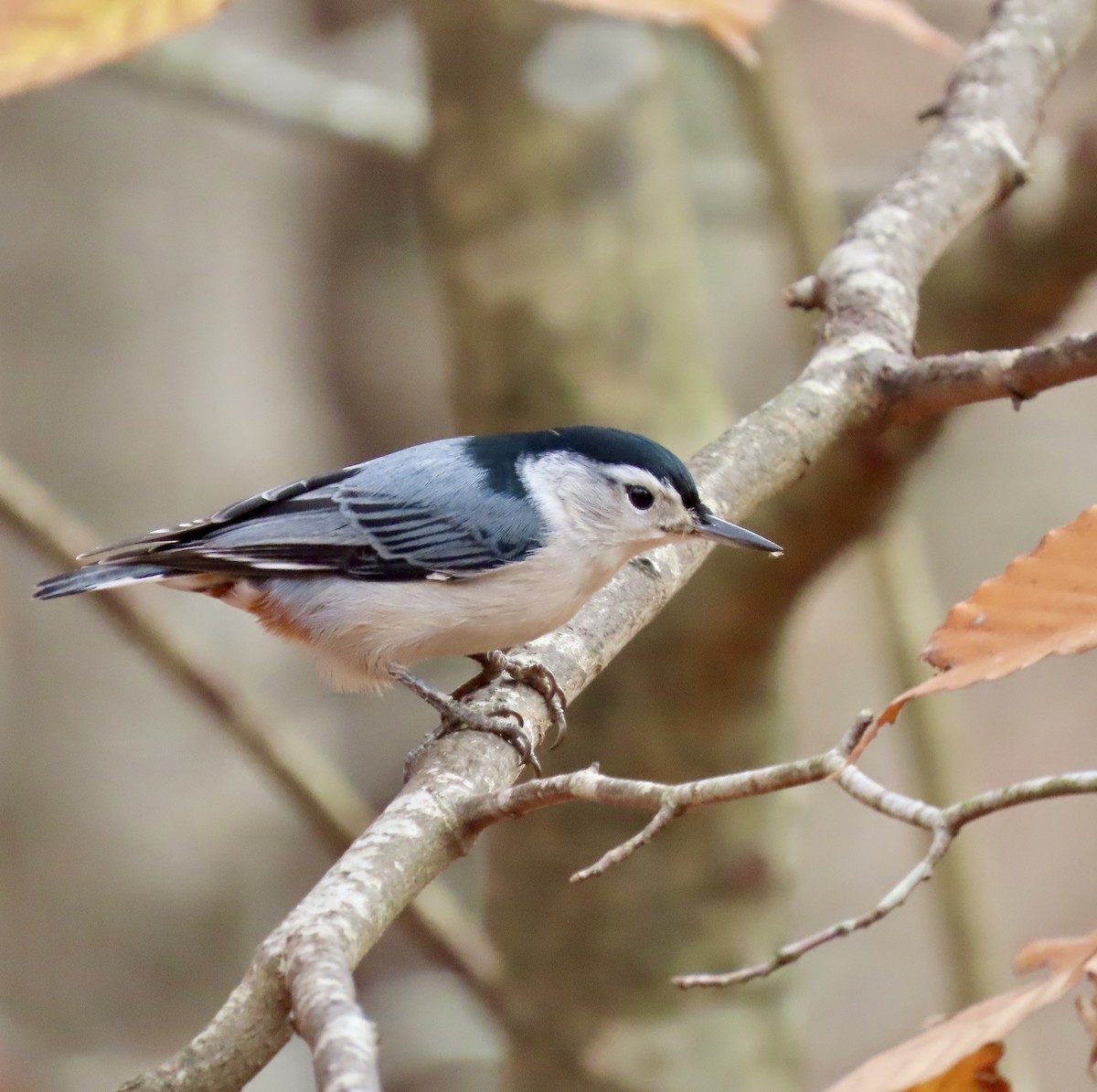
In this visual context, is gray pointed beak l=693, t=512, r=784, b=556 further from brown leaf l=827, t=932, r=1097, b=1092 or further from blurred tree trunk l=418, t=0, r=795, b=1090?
brown leaf l=827, t=932, r=1097, b=1092

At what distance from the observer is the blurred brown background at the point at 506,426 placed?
2334mm

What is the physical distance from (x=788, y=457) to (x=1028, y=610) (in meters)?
0.71

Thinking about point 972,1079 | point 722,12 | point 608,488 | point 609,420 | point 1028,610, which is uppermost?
point 722,12

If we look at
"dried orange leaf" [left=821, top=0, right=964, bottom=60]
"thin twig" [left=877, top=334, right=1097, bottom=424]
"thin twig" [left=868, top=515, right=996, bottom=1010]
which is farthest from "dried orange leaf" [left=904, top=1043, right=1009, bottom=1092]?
"thin twig" [left=868, top=515, right=996, bottom=1010]

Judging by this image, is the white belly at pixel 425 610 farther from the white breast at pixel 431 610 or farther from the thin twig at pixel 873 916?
the thin twig at pixel 873 916

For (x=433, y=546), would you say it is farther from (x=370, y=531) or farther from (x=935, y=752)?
(x=935, y=752)

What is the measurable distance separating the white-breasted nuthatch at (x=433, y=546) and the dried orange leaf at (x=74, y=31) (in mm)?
694

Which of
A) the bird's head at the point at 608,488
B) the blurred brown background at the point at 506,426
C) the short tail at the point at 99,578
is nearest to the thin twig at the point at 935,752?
the blurred brown background at the point at 506,426

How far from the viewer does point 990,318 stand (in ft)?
7.22

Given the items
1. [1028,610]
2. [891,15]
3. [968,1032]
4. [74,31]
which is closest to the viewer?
[968,1032]

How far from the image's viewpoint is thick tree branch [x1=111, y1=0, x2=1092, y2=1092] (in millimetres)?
955

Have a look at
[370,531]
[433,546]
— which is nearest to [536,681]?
[433,546]

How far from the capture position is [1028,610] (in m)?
0.98

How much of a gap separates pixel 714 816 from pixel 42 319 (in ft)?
7.27
